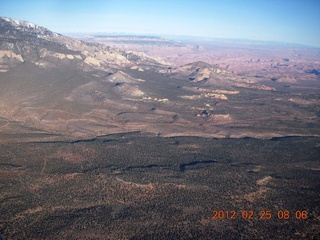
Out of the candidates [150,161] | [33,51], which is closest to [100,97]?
[33,51]

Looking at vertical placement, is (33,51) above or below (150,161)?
above

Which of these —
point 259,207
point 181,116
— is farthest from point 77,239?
point 181,116

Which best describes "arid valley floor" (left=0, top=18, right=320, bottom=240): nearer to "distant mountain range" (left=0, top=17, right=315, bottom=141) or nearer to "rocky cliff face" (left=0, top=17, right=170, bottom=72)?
"distant mountain range" (left=0, top=17, right=315, bottom=141)

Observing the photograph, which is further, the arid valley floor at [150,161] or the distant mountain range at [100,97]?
the distant mountain range at [100,97]

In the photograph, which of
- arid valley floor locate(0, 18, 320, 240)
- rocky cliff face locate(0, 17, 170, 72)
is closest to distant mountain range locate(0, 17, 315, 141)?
rocky cliff face locate(0, 17, 170, 72)

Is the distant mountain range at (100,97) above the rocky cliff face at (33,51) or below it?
below

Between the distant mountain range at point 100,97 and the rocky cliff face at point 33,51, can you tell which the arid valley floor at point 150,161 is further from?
the rocky cliff face at point 33,51

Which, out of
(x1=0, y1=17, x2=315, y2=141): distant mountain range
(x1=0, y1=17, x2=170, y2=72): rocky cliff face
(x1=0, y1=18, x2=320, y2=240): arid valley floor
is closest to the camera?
(x1=0, y1=18, x2=320, y2=240): arid valley floor

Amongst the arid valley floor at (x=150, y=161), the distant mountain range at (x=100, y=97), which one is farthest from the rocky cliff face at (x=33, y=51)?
the arid valley floor at (x=150, y=161)

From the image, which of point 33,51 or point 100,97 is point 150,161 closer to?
point 100,97

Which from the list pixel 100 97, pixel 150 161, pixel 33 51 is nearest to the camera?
pixel 150 161

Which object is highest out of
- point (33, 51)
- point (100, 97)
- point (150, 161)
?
point (33, 51)
